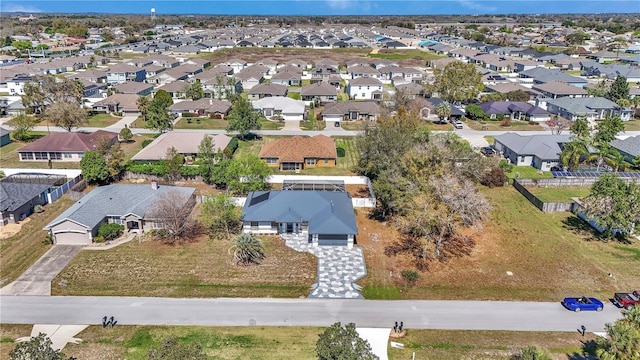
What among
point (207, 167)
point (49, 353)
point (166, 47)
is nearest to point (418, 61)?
point (166, 47)

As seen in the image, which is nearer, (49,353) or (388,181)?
(49,353)

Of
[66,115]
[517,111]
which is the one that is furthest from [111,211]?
[517,111]

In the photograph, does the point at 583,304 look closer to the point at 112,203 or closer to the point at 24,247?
the point at 112,203

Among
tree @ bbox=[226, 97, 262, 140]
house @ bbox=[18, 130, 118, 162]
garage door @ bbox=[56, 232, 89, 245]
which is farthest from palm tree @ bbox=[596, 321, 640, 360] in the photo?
house @ bbox=[18, 130, 118, 162]

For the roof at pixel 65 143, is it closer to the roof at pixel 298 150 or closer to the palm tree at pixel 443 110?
the roof at pixel 298 150

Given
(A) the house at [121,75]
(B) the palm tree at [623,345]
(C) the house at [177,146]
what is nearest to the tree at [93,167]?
(C) the house at [177,146]

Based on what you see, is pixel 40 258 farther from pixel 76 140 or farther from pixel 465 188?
pixel 465 188
